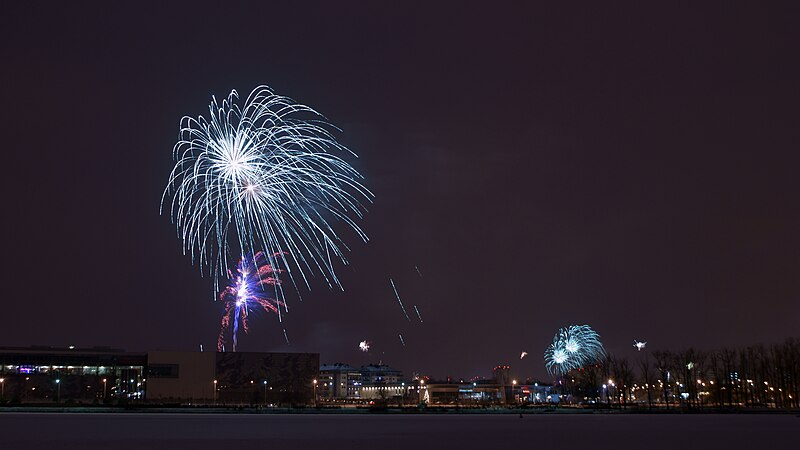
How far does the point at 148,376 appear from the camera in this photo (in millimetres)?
115438

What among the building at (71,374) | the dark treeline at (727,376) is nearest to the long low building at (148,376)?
the building at (71,374)

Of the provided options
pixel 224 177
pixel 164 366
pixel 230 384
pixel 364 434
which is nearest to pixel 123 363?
pixel 164 366

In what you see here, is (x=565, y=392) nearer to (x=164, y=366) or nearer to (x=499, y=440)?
(x=164, y=366)

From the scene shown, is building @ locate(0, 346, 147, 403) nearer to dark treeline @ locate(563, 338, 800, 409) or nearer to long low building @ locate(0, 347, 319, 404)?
long low building @ locate(0, 347, 319, 404)

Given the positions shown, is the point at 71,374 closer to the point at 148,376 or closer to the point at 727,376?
the point at 148,376

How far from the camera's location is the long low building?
112188 millimetres

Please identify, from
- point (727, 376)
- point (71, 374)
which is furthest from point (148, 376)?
point (727, 376)

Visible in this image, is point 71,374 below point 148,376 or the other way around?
the other way around

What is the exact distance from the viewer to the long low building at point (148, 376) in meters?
112

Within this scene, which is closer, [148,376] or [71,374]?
[71,374]

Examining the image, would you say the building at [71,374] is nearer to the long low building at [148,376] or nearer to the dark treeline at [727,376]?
the long low building at [148,376]

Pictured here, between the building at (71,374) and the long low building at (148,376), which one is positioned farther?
the long low building at (148,376)

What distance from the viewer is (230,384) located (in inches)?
4641

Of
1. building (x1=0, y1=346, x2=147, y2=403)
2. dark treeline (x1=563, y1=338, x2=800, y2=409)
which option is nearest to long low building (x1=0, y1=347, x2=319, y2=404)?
building (x1=0, y1=346, x2=147, y2=403)
